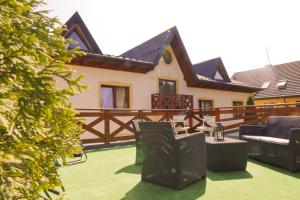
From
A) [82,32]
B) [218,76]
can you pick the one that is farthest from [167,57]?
[218,76]

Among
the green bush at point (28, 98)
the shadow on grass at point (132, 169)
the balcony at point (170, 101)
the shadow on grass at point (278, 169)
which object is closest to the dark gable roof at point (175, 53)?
the balcony at point (170, 101)

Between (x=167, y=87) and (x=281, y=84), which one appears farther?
(x=281, y=84)

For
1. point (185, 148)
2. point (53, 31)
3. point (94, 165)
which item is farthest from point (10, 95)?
point (94, 165)

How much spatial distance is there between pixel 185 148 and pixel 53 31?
2297mm

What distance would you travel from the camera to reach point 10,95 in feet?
5.13

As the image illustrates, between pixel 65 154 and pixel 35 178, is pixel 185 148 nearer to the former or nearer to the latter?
pixel 65 154

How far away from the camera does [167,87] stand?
14.8 meters

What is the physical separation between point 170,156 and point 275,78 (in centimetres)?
2826

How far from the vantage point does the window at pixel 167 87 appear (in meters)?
14.4

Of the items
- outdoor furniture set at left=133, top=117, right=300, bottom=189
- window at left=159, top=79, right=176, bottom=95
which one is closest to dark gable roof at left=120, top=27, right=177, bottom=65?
window at left=159, top=79, right=176, bottom=95

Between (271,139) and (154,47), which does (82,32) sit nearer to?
(154,47)

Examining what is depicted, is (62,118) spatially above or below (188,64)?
below

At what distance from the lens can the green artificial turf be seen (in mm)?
3137

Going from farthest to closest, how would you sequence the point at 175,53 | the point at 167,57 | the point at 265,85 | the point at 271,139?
the point at 265,85 → the point at 175,53 → the point at 167,57 → the point at 271,139
